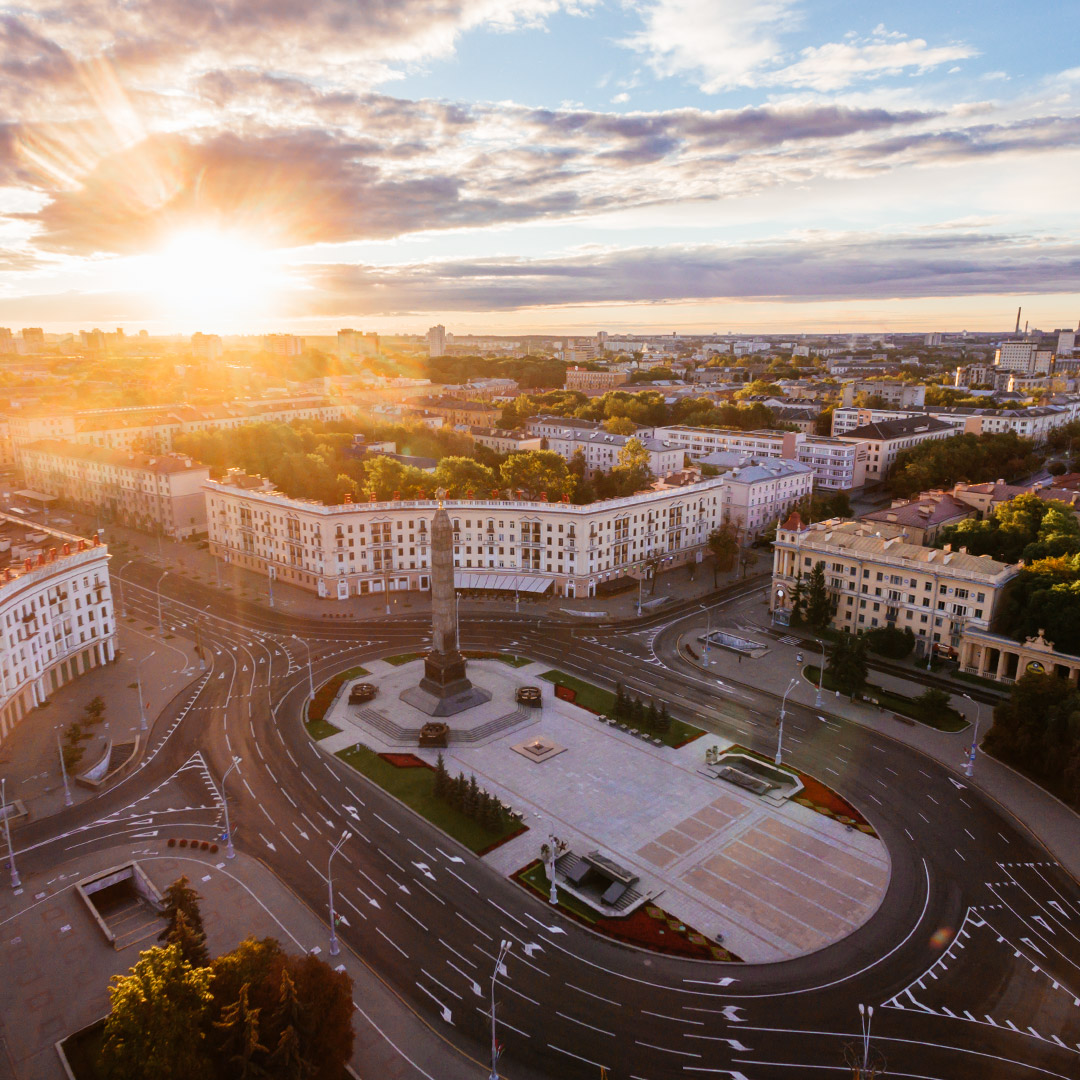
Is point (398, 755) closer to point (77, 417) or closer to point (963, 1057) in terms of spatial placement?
point (963, 1057)

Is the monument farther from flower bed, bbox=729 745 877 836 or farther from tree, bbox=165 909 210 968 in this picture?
tree, bbox=165 909 210 968

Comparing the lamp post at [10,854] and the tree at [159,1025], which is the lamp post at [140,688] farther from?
the tree at [159,1025]

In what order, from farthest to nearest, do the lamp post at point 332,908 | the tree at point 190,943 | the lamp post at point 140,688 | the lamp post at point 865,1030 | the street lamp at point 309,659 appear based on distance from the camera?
the street lamp at point 309,659, the lamp post at point 140,688, the lamp post at point 332,908, the tree at point 190,943, the lamp post at point 865,1030

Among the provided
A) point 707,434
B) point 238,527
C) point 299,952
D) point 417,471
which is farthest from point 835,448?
point 299,952

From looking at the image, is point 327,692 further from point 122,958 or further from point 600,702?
point 122,958

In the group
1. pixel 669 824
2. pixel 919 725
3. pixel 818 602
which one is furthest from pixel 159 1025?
pixel 818 602

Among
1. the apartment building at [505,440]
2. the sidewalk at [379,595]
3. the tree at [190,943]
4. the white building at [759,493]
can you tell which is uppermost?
the apartment building at [505,440]

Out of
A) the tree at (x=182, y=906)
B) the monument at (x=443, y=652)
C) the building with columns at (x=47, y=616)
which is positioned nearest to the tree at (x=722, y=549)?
the monument at (x=443, y=652)
